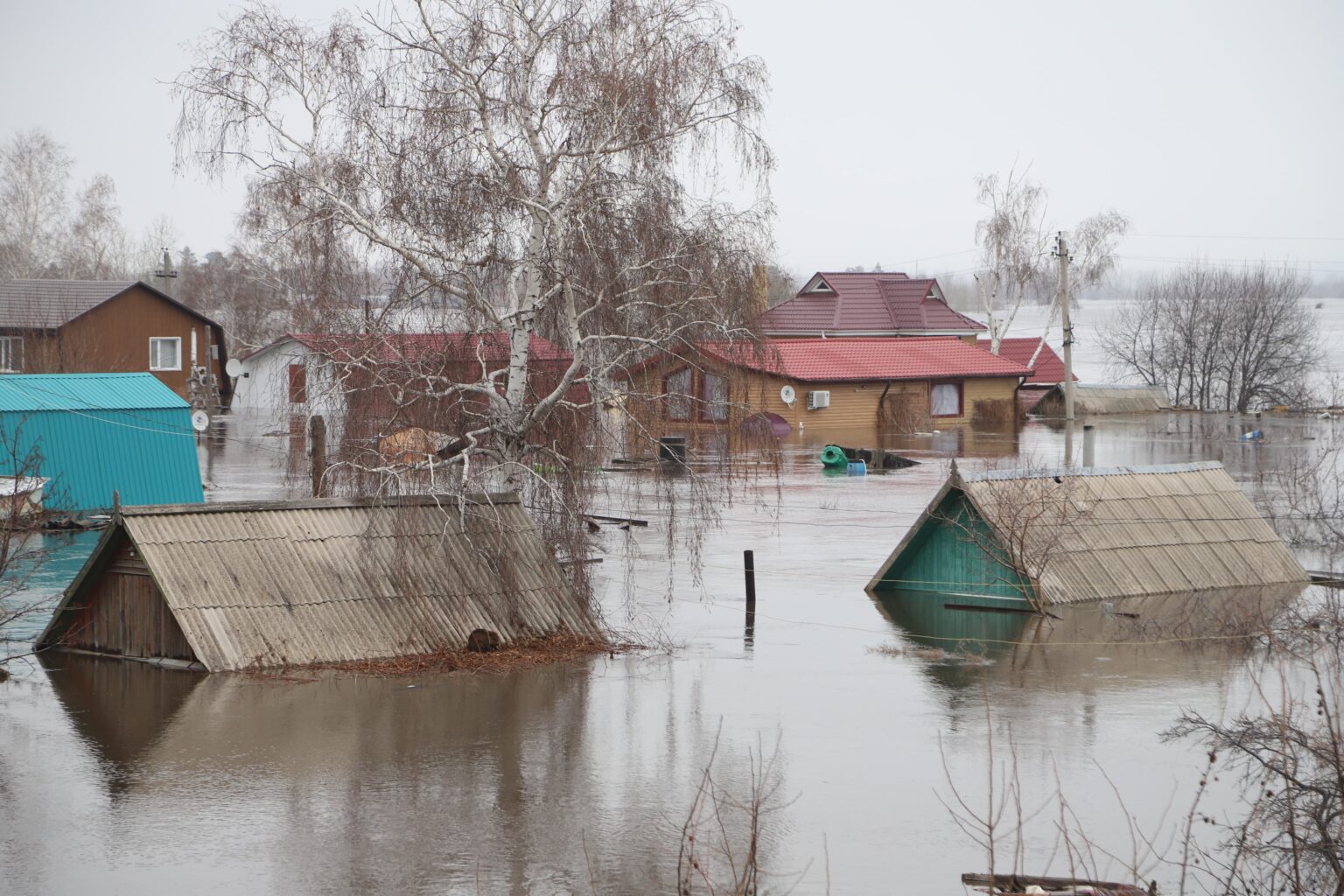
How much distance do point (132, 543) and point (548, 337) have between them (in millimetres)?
5783

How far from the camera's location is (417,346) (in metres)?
18.4

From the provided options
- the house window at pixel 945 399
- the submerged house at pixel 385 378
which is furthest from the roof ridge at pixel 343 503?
the house window at pixel 945 399

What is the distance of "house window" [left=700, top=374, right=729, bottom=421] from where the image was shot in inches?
701

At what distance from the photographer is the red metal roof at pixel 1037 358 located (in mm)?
76375

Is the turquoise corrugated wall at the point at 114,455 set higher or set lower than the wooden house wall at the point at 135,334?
lower

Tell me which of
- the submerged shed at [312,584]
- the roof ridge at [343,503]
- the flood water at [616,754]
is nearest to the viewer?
the flood water at [616,754]

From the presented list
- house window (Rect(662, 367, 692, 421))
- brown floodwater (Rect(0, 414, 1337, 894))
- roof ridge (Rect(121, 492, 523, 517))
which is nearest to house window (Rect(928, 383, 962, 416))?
brown floodwater (Rect(0, 414, 1337, 894))

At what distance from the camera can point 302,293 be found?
1872 centimetres

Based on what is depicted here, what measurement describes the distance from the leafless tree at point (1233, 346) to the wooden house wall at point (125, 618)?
2661 inches

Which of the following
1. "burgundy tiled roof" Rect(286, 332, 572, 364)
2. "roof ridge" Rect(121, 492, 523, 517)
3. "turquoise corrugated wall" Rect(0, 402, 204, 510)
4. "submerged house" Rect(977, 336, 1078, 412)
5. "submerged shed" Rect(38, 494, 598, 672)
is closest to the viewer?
"submerged shed" Rect(38, 494, 598, 672)

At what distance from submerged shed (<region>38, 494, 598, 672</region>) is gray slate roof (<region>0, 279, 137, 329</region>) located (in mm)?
38422

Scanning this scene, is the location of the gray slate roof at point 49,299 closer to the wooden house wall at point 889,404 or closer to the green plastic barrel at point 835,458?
the wooden house wall at point 889,404

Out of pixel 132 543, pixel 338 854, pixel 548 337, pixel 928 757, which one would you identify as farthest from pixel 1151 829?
pixel 132 543

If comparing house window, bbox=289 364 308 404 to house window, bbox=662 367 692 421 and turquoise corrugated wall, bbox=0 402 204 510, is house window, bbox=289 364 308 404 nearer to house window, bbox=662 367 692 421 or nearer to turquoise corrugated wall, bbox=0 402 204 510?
house window, bbox=662 367 692 421
